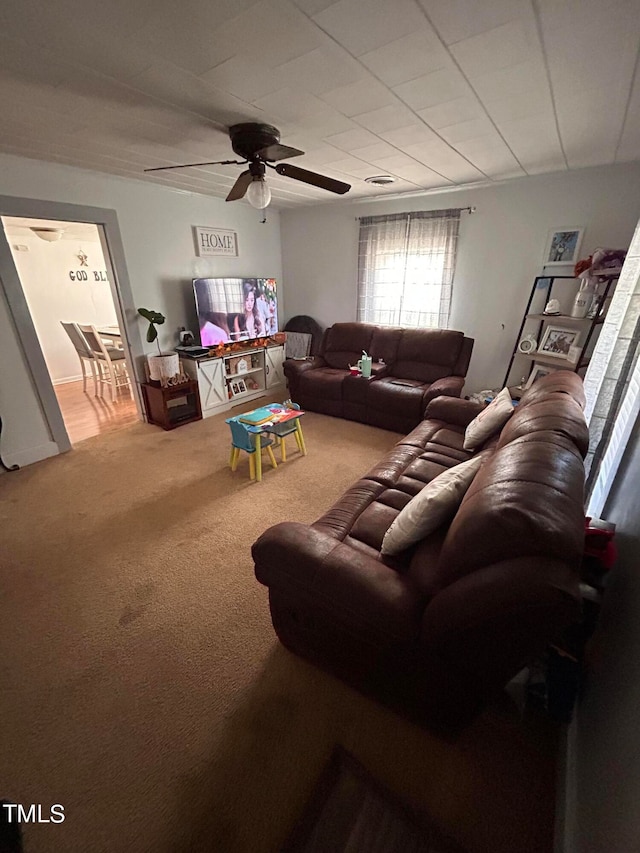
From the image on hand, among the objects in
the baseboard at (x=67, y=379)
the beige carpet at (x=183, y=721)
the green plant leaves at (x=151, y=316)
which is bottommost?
the beige carpet at (x=183, y=721)

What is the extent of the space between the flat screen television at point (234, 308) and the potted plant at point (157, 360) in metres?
0.45

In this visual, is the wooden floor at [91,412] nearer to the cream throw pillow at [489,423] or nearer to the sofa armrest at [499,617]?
the cream throw pillow at [489,423]

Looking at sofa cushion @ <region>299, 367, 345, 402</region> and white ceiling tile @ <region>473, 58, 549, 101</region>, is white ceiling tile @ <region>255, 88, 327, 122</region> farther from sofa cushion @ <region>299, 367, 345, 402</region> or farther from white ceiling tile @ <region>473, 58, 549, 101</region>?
sofa cushion @ <region>299, 367, 345, 402</region>

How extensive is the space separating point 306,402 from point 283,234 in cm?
266

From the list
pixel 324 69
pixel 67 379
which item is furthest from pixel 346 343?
pixel 67 379

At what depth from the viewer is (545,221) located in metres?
3.26

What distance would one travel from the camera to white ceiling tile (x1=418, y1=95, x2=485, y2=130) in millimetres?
1756

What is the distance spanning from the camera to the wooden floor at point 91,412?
12.3ft

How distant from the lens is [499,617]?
833 mm

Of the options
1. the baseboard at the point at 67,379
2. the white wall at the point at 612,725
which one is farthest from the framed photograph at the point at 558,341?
the baseboard at the point at 67,379

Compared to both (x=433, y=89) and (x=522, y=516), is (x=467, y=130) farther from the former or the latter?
(x=522, y=516)

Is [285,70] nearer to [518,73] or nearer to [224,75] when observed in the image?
[224,75]

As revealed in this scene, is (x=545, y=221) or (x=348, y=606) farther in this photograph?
(x=545, y=221)

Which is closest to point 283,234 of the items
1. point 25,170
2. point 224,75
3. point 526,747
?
point 25,170
